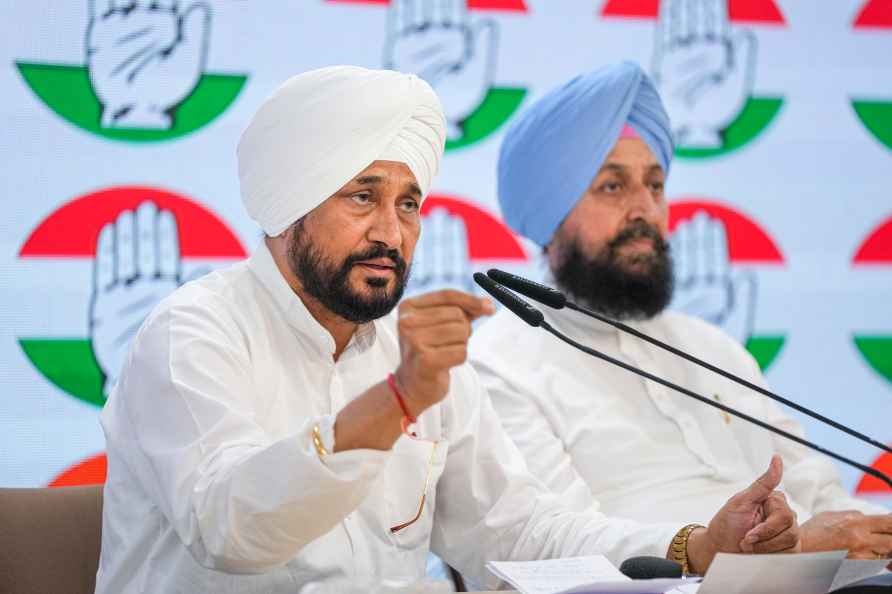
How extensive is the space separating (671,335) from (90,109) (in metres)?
1.83

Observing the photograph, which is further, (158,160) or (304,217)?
(158,160)

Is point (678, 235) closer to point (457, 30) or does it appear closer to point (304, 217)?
point (457, 30)

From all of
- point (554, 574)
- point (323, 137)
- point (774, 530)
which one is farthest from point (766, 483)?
point (323, 137)

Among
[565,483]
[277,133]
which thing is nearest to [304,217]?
[277,133]

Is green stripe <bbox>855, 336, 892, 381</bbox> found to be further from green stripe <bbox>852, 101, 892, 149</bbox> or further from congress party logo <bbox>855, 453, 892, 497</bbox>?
green stripe <bbox>852, 101, 892, 149</bbox>

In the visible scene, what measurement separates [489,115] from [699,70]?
0.76 m

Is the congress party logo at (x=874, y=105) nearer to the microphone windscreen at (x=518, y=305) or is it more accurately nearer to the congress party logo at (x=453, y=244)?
the congress party logo at (x=453, y=244)

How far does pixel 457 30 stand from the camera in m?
3.52

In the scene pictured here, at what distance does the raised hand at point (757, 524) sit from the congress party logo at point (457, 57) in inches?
65.9

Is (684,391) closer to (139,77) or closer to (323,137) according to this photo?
(323,137)

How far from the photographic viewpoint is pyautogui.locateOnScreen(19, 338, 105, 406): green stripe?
315 cm

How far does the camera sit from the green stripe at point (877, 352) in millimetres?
3887

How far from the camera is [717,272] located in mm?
3775

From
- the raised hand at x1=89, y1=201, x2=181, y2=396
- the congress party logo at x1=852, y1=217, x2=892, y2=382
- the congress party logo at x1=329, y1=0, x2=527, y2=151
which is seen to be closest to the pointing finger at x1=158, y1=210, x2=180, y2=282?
the raised hand at x1=89, y1=201, x2=181, y2=396
